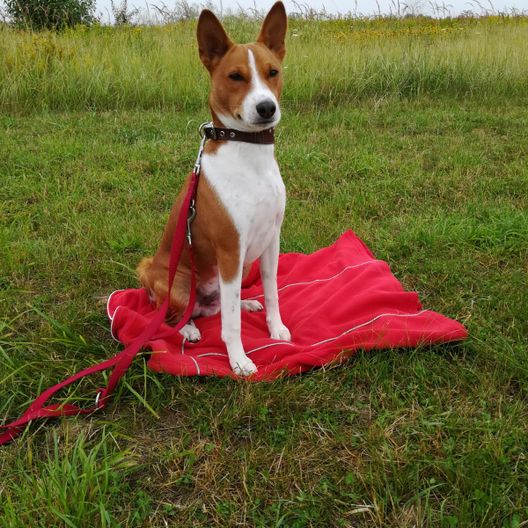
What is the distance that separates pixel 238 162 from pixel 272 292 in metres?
0.75

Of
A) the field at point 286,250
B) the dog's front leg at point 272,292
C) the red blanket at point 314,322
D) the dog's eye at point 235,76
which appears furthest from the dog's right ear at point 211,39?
the field at point 286,250

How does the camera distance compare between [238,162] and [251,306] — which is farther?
[251,306]

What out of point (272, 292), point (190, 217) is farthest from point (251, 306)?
point (190, 217)

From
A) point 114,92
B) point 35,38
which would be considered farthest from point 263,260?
point 35,38

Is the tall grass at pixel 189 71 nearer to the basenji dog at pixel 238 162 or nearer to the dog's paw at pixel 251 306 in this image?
the dog's paw at pixel 251 306

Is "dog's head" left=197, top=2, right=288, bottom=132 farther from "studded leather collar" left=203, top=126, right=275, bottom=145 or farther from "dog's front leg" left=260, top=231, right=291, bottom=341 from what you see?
"dog's front leg" left=260, top=231, right=291, bottom=341

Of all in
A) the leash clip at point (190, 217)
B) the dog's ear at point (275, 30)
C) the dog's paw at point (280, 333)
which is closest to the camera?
the dog's ear at point (275, 30)

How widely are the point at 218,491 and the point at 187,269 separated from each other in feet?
4.13

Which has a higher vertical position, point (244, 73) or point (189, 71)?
point (189, 71)

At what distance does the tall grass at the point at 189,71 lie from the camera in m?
7.34

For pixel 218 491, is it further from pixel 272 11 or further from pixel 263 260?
pixel 272 11

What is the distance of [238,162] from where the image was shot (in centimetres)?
238

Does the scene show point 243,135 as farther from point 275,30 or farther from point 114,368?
point 114,368

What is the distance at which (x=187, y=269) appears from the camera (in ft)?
9.53
